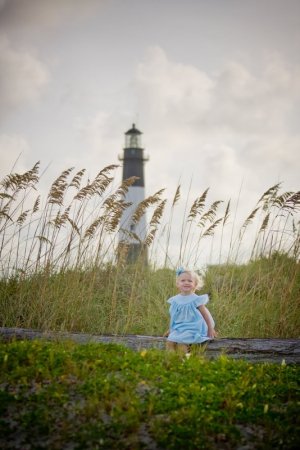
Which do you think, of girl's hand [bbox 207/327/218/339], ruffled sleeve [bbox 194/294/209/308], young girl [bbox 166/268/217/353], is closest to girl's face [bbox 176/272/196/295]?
young girl [bbox 166/268/217/353]

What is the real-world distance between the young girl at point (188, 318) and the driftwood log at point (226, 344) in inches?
6.6

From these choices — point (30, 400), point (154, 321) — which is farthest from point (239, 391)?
point (154, 321)

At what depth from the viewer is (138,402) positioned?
3.52 m

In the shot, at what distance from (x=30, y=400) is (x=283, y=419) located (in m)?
1.84

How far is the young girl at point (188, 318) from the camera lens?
5.80 m

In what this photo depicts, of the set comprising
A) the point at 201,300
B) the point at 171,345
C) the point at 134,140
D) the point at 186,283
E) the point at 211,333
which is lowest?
the point at 171,345

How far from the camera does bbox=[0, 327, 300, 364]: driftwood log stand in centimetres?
535

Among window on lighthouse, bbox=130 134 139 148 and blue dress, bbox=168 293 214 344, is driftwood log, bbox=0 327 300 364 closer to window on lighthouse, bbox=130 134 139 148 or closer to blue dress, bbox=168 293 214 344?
blue dress, bbox=168 293 214 344

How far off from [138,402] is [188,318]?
2524 mm

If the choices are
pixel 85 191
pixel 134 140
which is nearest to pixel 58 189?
pixel 85 191

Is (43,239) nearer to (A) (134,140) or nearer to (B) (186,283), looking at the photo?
(B) (186,283)

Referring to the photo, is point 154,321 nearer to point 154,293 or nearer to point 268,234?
point 154,293

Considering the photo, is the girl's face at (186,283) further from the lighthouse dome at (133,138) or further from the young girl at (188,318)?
the lighthouse dome at (133,138)

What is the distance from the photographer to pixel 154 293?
26.3 ft
